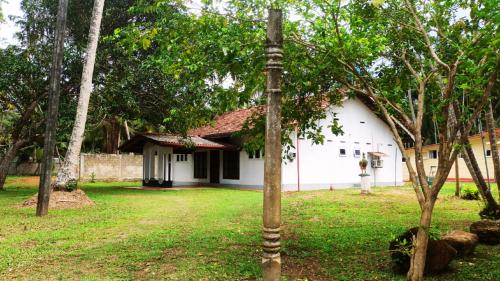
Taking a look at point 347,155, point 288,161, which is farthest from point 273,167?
point 347,155

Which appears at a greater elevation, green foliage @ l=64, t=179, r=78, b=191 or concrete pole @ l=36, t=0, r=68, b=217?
concrete pole @ l=36, t=0, r=68, b=217

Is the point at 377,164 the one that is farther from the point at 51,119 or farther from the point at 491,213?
the point at 51,119

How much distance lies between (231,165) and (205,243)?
16.2 meters

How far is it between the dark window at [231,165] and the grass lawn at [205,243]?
10164 millimetres

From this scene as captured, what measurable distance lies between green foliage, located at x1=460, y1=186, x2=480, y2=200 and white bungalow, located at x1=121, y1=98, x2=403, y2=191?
7236 mm

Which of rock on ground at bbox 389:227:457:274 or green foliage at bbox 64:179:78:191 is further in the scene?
green foliage at bbox 64:179:78:191

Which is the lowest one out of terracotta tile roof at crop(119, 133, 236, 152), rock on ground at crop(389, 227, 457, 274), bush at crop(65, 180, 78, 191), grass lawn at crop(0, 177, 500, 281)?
grass lawn at crop(0, 177, 500, 281)

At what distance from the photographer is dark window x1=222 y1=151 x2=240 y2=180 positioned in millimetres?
23219

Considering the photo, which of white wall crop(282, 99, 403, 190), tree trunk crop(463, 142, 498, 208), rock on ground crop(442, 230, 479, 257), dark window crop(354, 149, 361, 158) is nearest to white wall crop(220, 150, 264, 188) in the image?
white wall crop(282, 99, 403, 190)

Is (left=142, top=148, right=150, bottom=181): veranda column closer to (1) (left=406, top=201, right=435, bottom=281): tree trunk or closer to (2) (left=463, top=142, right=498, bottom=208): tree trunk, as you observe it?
(2) (left=463, top=142, right=498, bottom=208): tree trunk

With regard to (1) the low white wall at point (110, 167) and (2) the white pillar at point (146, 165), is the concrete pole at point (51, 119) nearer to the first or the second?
(2) the white pillar at point (146, 165)

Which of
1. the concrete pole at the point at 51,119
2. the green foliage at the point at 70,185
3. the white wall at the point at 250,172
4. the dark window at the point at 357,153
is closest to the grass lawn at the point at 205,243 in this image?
the concrete pole at the point at 51,119

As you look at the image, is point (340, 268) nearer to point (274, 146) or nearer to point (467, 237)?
point (467, 237)

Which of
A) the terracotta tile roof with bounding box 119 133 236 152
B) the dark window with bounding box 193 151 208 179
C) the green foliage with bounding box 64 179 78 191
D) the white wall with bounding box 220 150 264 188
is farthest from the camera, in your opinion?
the dark window with bounding box 193 151 208 179
